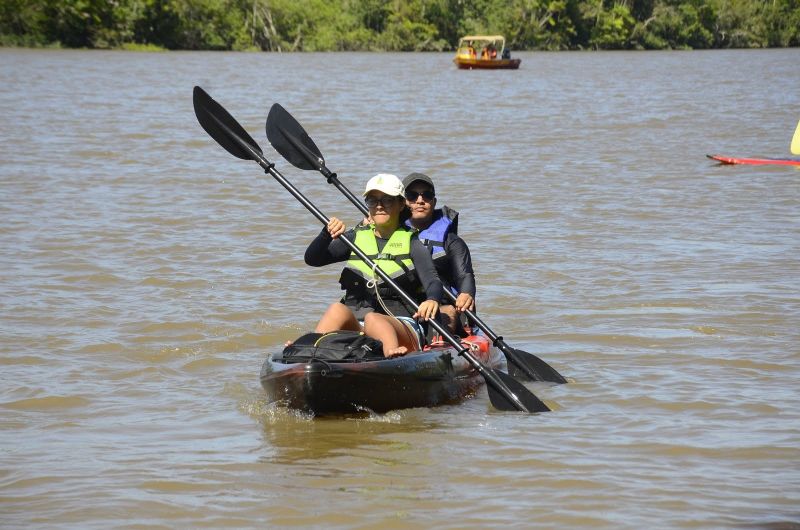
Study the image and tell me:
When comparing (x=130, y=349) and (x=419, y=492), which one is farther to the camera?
(x=130, y=349)

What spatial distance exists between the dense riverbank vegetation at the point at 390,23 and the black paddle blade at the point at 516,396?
46.7 meters

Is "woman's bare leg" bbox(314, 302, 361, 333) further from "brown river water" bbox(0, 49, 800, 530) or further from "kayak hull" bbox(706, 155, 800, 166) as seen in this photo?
"kayak hull" bbox(706, 155, 800, 166)

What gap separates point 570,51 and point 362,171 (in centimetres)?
4982

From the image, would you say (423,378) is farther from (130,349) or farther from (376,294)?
(130,349)

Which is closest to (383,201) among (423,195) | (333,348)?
(423,195)

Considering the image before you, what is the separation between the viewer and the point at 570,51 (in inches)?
2498

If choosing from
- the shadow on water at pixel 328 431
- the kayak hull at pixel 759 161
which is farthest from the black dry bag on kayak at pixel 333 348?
the kayak hull at pixel 759 161

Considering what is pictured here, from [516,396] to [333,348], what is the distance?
1.08 m

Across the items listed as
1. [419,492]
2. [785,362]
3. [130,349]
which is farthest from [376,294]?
[785,362]

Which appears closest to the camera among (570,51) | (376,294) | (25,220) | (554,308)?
(376,294)

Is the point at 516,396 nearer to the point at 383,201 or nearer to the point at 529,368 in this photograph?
the point at 529,368

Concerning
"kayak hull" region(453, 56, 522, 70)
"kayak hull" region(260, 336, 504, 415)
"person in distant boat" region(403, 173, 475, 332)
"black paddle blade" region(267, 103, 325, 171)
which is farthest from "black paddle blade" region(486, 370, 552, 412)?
"kayak hull" region(453, 56, 522, 70)

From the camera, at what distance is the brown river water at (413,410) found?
4992 millimetres

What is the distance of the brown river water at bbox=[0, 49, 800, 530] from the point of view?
4.99m
